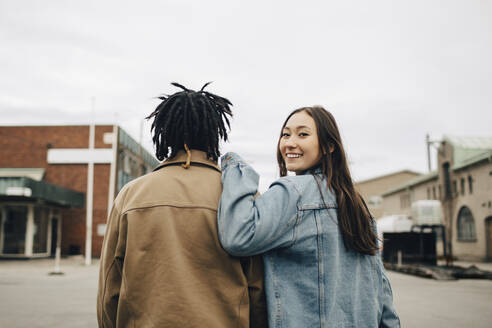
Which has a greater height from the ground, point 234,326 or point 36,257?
point 234,326

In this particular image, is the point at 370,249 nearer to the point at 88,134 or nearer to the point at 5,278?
the point at 5,278

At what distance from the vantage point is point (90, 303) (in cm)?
1000

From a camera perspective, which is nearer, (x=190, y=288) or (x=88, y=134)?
(x=190, y=288)

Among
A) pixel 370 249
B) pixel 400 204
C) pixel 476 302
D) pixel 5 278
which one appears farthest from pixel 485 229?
pixel 370 249

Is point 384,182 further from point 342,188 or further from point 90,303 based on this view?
point 342,188

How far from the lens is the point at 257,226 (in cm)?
215

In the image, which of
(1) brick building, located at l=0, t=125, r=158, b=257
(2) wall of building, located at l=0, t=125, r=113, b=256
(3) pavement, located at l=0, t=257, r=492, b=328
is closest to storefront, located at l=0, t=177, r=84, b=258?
(1) brick building, located at l=0, t=125, r=158, b=257

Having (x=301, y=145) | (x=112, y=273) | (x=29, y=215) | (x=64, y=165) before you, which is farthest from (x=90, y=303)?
(x=64, y=165)

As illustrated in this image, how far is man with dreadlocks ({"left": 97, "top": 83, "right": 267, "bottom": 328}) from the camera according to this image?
7.14 feet

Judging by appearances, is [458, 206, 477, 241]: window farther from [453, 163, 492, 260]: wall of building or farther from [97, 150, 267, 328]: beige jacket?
[97, 150, 267, 328]: beige jacket

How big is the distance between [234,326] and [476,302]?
1048 cm

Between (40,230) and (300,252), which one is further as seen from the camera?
(40,230)

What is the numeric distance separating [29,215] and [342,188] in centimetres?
2735

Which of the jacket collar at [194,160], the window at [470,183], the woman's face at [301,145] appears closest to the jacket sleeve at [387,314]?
A: the woman's face at [301,145]
